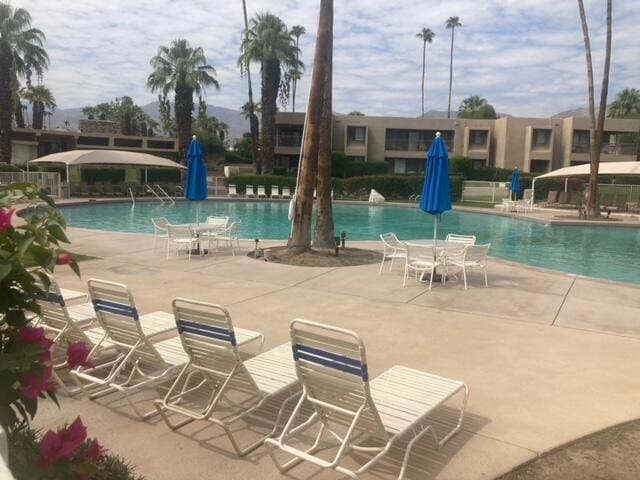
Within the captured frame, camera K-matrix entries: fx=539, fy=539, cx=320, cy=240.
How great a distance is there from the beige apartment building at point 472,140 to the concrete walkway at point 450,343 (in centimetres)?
3642

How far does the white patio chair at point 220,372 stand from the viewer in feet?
11.7

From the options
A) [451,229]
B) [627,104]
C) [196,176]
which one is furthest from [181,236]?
[627,104]

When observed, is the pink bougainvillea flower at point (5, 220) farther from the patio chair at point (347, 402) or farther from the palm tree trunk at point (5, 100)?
the palm tree trunk at point (5, 100)

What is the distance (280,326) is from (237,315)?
0.75 m

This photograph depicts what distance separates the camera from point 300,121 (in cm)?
4678

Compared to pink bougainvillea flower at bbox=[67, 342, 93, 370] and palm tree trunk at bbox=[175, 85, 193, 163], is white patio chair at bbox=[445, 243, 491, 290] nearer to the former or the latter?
pink bougainvillea flower at bbox=[67, 342, 93, 370]

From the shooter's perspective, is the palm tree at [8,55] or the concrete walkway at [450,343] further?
the palm tree at [8,55]

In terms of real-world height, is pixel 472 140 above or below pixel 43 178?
above

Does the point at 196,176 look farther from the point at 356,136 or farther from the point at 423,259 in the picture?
the point at 356,136

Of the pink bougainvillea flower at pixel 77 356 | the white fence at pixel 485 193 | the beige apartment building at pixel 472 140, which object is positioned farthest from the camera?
the beige apartment building at pixel 472 140

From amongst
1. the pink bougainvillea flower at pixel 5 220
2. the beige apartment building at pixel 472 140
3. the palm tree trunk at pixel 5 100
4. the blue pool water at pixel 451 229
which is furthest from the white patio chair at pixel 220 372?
the beige apartment building at pixel 472 140

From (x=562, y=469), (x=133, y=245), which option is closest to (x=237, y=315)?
(x=562, y=469)

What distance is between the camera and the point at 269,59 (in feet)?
134

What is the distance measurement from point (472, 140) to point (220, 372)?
46328 mm
